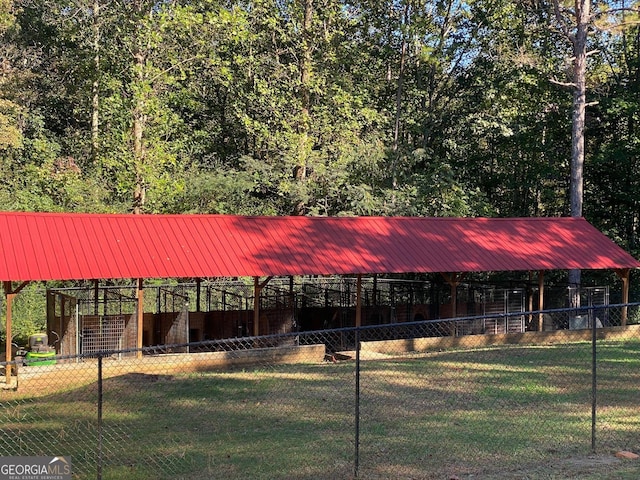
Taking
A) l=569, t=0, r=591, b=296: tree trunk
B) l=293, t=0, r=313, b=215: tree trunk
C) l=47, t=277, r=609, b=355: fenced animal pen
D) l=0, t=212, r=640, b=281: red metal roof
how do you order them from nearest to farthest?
l=47, t=277, r=609, b=355: fenced animal pen → l=0, t=212, r=640, b=281: red metal roof → l=569, t=0, r=591, b=296: tree trunk → l=293, t=0, r=313, b=215: tree trunk

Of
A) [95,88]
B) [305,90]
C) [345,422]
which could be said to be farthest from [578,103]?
[345,422]

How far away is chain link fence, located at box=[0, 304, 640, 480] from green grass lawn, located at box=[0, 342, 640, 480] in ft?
0.10

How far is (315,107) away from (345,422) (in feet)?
74.8

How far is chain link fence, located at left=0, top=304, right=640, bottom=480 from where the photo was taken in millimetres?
8953

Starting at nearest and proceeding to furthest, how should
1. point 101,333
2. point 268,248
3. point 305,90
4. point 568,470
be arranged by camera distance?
1. point 568,470
2. point 101,333
3. point 268,248
4. point 305,90

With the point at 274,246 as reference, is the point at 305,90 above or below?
above

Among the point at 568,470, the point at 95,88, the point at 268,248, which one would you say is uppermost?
the point at 95,88

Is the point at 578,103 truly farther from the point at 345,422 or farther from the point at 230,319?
the point at 345,422

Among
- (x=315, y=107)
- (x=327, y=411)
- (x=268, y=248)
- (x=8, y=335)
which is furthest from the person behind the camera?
(x=315, y=107)

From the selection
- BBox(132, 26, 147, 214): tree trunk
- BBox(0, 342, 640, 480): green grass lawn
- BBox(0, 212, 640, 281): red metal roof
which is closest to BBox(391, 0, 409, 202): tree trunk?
BBox(0, 212, 640, 281): red metal roof

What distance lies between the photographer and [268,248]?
20.6 m

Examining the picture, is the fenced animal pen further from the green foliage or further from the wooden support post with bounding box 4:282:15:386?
the green foliage

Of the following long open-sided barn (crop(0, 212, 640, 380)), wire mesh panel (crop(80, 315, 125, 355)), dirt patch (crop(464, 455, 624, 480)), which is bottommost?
dirt patch (crop(464, 455, 624, 480))

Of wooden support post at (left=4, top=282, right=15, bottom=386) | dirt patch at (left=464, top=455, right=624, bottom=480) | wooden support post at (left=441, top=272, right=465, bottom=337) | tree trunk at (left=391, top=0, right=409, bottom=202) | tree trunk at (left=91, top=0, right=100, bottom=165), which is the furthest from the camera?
tree trunk at (left=391, top=0, right=409, bottom=202)
